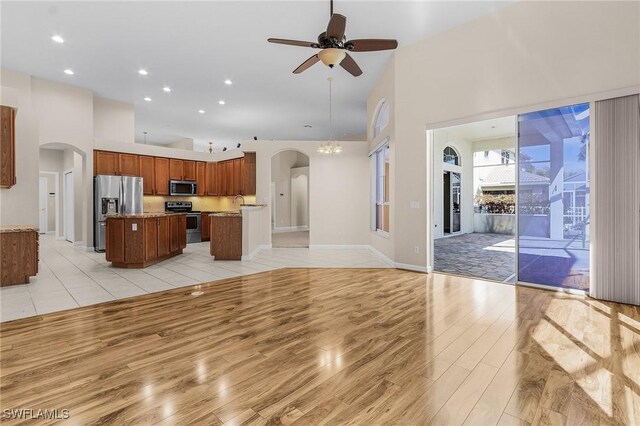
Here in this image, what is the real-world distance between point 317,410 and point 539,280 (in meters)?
3.92

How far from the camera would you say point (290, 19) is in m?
4.45

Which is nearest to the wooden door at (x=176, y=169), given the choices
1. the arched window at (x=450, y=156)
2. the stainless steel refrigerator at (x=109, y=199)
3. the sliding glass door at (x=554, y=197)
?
the stainless steel refrigerator at (x=109, y=199)

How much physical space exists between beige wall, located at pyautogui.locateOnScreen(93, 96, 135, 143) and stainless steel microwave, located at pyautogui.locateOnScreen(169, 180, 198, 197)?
62.4 inches

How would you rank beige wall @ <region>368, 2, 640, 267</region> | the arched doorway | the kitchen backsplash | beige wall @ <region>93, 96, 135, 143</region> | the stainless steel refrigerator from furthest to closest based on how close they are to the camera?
1. the arched doorway
2. the kitchen backsplash
3. beige wall @ <region>93, 96, 135, 143</region>
4. the stainless steel refrigerator
5. beige wall @ <region>368, 2, 640, 267</region>

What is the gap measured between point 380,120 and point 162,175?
6.46 m

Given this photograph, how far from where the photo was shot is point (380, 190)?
290 inches

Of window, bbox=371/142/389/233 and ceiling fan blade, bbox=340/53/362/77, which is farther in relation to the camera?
window, bbox=371/142/389/233

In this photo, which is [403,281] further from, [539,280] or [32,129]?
[32,129]

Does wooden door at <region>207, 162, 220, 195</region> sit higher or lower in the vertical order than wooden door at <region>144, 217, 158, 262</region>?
higher

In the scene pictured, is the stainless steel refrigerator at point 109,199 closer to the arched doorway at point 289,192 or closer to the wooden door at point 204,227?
the wooden door at point 204,227

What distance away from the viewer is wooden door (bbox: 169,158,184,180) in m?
9.06

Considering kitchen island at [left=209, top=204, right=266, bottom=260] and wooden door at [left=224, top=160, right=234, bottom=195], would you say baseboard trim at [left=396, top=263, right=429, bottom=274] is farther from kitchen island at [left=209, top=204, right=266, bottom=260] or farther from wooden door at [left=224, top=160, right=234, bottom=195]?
wooden door at [left=224, top=160, right=234, bottom=195]

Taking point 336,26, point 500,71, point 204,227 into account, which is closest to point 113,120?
point 204,227

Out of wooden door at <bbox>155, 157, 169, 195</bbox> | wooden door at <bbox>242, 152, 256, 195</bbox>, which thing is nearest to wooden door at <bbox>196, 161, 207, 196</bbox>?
wooden door at <bbox>155, 157, 169, 195</bbox>
